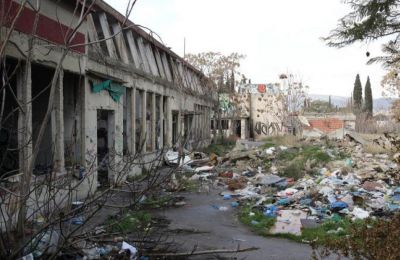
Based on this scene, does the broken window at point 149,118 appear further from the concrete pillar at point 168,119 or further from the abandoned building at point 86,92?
the concrete pillar at point 168,119

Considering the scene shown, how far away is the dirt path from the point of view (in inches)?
307

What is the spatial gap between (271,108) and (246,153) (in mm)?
26348

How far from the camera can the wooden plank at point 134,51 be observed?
1719 cm

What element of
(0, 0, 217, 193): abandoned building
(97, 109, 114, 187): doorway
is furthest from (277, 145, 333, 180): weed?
(97, 109, 114, 187): doorway

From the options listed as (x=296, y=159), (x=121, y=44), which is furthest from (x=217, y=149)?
(x=121, y=44)

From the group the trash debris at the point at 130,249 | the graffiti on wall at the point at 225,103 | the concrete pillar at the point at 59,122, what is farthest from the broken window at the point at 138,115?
the graffiti on wall at the point at 225,103

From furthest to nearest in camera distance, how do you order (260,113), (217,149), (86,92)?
(260,113), (217,149), (86,92)

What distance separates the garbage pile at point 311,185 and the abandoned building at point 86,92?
2656 mm

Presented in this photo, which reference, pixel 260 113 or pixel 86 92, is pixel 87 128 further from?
pixel 260 113

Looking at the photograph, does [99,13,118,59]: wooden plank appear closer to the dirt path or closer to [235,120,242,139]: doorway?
the dirt path

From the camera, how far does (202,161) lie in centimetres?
2175

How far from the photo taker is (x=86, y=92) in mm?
12312

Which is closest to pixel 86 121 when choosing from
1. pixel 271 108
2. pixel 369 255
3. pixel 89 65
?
pixel 89 65

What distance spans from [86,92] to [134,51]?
18.4 feet
